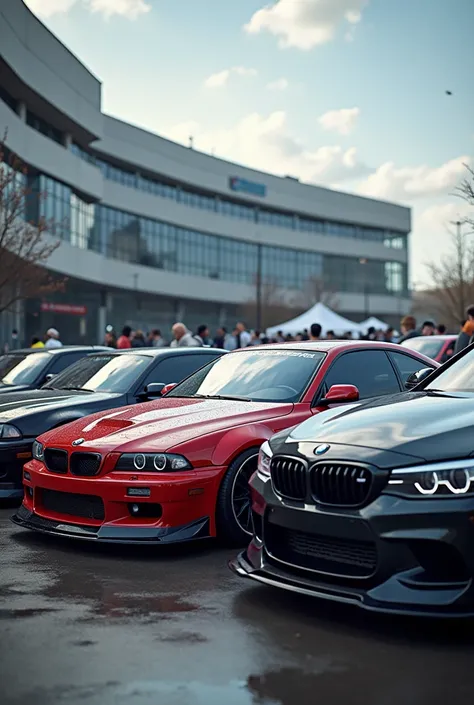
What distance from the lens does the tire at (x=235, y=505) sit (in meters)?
6.21

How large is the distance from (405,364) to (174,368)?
253 cm

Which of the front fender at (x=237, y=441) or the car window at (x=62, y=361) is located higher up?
the car window at (x=62, y=361)

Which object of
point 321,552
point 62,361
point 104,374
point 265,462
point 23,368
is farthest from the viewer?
point 23,368

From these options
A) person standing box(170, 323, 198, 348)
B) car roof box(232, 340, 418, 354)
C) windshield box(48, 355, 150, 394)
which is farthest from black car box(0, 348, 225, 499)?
person standing box(170, 323, 198, 348)

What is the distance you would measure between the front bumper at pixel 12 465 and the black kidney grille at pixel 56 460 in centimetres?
156

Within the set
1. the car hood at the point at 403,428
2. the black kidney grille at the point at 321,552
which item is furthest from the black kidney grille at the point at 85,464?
the black kidney grille at the point at 321,552

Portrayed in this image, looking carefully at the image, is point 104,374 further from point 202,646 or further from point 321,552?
point 202,646

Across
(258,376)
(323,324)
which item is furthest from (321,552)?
(323,324)

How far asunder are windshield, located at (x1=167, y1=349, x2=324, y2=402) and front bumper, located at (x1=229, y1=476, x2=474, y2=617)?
8.04ft

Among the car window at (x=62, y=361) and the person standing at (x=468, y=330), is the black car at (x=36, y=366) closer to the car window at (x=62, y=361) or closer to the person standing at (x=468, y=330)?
the car window at (x=62, y=361)

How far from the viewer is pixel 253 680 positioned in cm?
381

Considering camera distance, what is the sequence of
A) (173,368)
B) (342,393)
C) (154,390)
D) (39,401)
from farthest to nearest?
1. (173,368)
2. (39,401)
3. (154,390)
4. (342,393)

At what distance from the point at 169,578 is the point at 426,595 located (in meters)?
1.93

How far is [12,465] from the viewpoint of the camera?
8.16 m
